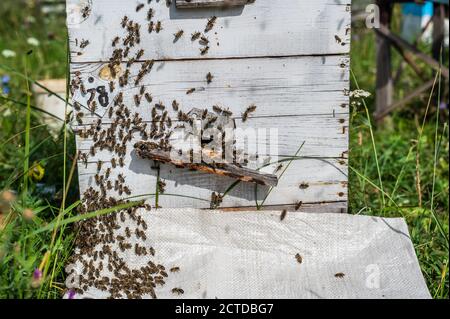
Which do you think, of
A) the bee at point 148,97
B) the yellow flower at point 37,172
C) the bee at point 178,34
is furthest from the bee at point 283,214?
the yellow flower at point 37,172

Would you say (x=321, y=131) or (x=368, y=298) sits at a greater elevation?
(x=321, y=131)

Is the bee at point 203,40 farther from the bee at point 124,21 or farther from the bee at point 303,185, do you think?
the bee at point 303,185

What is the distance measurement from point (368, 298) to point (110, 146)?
124cm

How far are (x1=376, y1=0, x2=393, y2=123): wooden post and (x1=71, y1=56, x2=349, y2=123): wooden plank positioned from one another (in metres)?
2.66

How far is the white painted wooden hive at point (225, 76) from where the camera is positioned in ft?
8.56

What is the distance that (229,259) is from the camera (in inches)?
102

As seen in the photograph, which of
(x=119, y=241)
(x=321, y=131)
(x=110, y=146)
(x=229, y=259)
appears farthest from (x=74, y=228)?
(x=321, y=131)

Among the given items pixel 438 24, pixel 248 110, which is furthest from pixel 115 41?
pixel 438 24

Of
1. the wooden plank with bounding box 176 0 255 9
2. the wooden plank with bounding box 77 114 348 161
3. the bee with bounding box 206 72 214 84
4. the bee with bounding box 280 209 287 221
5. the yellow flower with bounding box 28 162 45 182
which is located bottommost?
the bee with bounding box 280 209 287 221

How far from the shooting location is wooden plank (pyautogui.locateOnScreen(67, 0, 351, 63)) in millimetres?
2588

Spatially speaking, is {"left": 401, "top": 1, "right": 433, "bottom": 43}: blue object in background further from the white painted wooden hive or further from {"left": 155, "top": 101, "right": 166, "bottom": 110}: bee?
{"left": 155, "top": 101, "right": 166, "bottom": 110}: bee

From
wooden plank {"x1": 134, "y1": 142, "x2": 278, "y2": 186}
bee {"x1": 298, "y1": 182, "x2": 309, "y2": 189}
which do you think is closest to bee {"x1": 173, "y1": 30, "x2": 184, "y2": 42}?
wooden plank {"x1": 134, "y1": 142, "x2": 278, "y2": 186}
